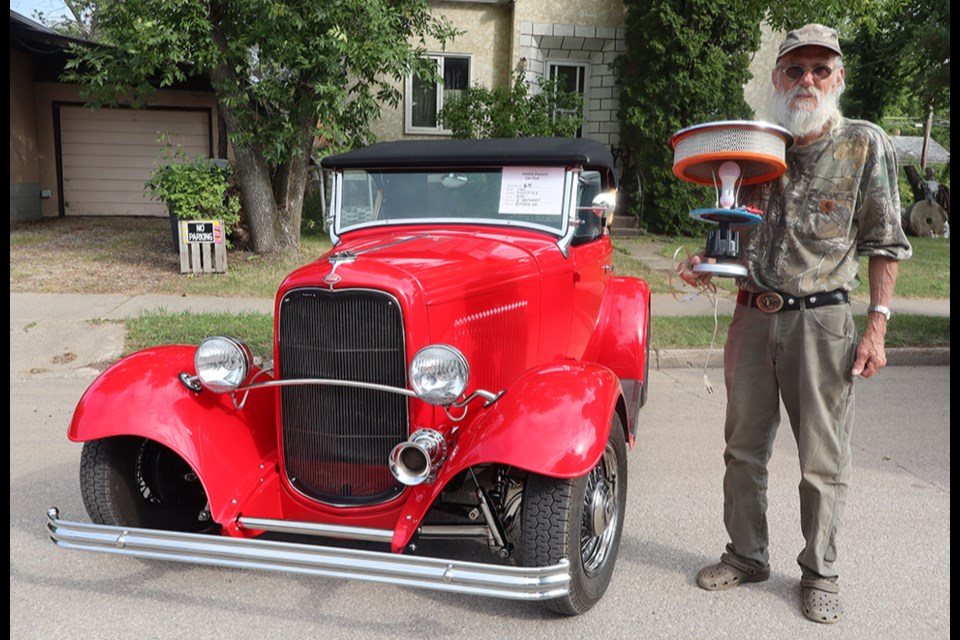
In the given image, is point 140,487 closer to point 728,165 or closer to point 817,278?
point 728,165

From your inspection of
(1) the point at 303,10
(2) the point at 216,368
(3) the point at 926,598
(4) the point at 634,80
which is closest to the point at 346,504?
(2) the point at 216,368

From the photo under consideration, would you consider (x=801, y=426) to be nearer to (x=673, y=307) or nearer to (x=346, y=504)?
(x=346, y=504)

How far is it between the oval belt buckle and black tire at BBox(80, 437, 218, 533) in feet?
7.76

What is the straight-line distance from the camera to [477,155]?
12.7ft

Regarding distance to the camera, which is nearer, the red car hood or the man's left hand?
the man's left hand

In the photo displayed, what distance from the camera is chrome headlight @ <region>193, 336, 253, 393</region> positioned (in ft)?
9.70

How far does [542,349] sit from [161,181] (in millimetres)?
7441

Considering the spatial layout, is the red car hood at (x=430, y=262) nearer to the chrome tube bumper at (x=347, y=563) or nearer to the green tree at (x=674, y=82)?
the chrome tube bumper at (x=347, y=563)

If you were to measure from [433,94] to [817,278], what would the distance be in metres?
12.7

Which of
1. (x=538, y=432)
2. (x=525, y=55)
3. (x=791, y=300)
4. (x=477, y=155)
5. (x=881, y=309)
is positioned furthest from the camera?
(x=525, y=55)

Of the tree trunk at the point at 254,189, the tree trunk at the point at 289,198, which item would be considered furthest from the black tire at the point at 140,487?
the tree trunk at the point at 289,198

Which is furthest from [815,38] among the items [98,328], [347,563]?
[98,328]

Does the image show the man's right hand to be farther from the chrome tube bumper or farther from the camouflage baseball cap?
the chrome tube bumper

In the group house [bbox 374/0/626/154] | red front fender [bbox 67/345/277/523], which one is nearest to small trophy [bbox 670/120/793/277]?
red front fender [bbox 67/345/277/523]
